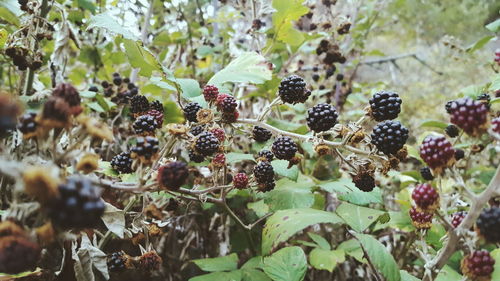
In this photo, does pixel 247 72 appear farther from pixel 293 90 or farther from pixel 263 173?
pixel 263 173

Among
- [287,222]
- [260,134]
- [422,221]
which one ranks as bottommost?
[287,222]

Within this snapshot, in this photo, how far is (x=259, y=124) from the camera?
151 cm

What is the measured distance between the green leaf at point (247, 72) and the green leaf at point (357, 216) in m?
0.74

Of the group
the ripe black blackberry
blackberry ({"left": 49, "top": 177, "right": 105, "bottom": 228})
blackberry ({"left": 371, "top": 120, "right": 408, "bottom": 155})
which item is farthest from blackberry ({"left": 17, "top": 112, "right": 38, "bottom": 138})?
A: blackberry ({"left": 371, "top": 120, "right": 408, "bottom": 155})

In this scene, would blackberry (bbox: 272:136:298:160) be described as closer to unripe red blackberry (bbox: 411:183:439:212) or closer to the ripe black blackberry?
the ripe black blackberry

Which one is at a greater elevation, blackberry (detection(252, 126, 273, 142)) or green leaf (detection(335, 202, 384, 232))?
blackberry (detection(252, 126, 273, 142))

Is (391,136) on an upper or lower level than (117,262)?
upper

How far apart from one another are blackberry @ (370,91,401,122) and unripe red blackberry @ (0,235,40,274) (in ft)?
3.59

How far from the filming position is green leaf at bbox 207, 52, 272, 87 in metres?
1.43

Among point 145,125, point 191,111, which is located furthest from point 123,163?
point 191,111

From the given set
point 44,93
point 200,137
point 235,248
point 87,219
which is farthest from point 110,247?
point 87,219

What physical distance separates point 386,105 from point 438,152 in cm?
36

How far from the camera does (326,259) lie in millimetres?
1667

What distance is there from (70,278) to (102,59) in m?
1.97
